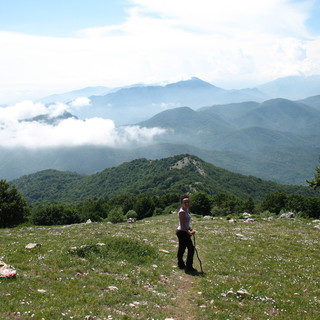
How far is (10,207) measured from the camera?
4959 cm

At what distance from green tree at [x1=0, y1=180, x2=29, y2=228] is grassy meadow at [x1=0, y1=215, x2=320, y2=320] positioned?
3046 cm

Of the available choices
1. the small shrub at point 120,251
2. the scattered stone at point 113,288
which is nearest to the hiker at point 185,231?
the small shrub at point 120,251

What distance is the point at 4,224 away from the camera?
49719 mm

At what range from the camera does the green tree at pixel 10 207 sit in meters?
49.3

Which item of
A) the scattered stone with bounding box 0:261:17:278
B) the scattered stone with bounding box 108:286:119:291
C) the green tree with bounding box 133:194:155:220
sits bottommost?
the green tree with bounding box 133:194:155:220

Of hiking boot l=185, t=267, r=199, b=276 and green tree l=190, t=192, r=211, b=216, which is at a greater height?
hiking boot l=185, t=267, r=199, b=276

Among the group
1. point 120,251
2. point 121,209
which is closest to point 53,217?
point 121,209

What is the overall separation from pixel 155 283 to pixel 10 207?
43.3 metres

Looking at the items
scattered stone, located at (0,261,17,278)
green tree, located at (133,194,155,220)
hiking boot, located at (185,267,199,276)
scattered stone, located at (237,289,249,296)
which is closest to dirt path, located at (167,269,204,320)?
hiking boot, located at (185,267,199,276)

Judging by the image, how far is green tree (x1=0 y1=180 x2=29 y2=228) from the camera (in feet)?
162

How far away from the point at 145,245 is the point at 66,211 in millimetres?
57062

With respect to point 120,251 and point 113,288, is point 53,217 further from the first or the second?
point 113,288

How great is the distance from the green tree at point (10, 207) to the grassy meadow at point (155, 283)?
3046cm

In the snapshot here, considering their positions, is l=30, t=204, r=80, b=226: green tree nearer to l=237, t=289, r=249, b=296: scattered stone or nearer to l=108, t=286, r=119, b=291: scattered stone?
l=108, t=286, r=119, b=291: scattered stone
